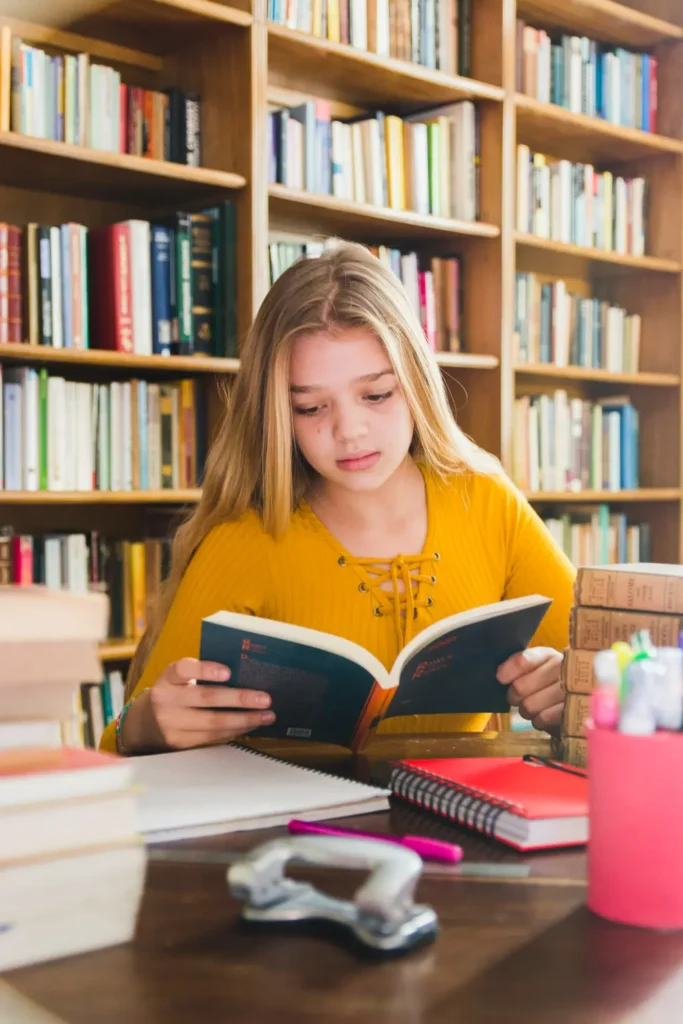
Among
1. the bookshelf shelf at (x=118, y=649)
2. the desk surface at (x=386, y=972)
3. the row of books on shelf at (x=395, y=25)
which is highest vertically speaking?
the row of books on shelf at (x=395, y=25)

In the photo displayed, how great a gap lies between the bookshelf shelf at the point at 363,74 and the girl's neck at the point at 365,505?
4.53 ft

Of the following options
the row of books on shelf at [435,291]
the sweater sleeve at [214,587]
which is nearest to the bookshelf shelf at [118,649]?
the sweater sleeve at [214,587]

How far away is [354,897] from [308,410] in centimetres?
94

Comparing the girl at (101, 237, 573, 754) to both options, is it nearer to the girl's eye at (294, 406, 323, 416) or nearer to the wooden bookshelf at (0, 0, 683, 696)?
Answer: the girl's eye at (294, 406, 323, 416)

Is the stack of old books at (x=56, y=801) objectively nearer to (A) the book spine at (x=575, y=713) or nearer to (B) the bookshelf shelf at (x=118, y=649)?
(A) the book spine at (x=575, y=713)

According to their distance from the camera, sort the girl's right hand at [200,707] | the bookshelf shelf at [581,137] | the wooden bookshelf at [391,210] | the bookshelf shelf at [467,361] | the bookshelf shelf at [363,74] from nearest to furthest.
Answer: the girl's right hand at [200,707] → the wooden bookshelf at [391,210] → the bookshelf shelf at [363,74] → the bookshelf shelf at [467,361] → the bookshelf shelf at [581,137]

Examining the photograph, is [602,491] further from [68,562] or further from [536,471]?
[68,562]

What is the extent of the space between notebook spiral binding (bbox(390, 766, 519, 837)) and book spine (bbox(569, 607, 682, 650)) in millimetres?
222

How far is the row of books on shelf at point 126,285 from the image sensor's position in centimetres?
229

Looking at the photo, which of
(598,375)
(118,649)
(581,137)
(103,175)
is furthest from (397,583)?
(581,137)

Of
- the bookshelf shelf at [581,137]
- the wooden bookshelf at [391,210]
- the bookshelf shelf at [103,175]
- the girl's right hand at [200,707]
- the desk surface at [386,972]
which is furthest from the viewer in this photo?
the bookshelf shelf at [581,137]

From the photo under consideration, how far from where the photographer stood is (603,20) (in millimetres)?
3314

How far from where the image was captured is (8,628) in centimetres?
62

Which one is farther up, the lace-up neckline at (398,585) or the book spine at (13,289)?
the book spine at (13,289)
